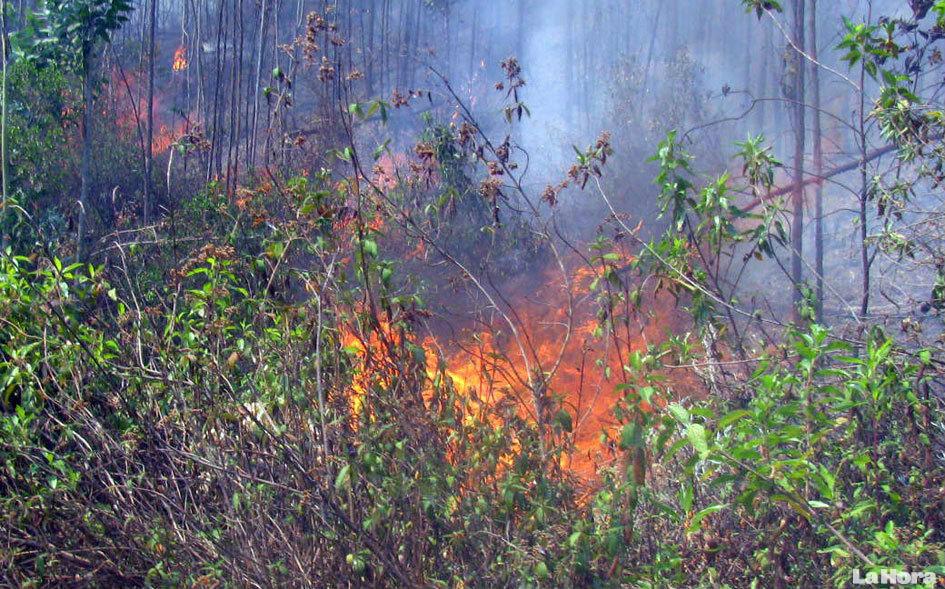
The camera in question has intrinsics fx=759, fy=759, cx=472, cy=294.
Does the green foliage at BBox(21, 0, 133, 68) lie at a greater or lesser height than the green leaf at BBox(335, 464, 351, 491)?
greater

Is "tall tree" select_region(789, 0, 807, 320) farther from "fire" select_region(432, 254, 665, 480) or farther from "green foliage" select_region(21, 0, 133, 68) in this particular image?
"green foliage" select_region(21, 0, 133, 68)

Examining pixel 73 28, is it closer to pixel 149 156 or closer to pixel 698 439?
pixel 149 156

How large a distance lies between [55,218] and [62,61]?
1621 mm

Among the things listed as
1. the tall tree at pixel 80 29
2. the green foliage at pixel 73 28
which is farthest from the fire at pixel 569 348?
the green foliage at pixel 73 28

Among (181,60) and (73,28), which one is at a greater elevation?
(73,28)

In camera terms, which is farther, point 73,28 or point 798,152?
point 798,152

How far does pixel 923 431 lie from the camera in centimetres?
292

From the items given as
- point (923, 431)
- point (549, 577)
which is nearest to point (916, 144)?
point (923, 431)

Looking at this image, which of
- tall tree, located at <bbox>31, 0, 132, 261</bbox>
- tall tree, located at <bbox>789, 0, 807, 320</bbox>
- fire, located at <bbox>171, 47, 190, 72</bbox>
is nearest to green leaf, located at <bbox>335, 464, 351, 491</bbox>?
tall tree, located at <bbox>31, 0, 132, 261</bbox>

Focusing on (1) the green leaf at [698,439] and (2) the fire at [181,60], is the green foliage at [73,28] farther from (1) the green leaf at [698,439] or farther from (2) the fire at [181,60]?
(2) the fire at [181,60]

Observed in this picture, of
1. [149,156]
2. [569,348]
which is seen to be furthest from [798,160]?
[149,156]

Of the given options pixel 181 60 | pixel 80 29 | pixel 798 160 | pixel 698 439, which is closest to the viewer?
pixel 698 439

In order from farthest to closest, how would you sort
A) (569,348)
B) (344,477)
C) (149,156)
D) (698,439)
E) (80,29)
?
1. (569,348)
2. (149,156)
3. (80,29)
4. (344,477)
5. (698,439)

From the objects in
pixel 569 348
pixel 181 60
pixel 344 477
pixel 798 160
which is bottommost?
pixel 569 348
